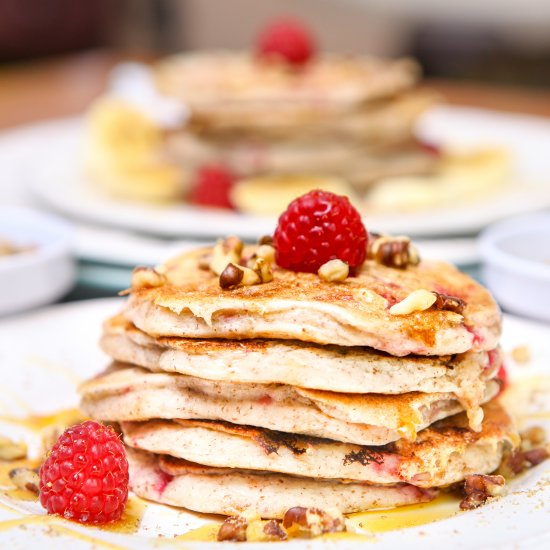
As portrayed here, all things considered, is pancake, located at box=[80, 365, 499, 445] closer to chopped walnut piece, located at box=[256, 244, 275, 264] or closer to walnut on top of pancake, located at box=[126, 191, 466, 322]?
walnut on top of pancake, located at box=[126, 191, 466, 322]

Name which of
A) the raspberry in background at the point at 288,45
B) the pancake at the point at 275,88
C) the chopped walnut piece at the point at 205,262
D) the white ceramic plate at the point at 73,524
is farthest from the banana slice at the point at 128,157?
the chopped walnut piece at the point at 205,262

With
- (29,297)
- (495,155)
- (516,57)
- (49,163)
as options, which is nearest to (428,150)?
(495,155)

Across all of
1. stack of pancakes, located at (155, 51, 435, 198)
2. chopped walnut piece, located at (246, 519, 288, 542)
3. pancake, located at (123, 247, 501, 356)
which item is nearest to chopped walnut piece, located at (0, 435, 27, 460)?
pancake, located at (123, 247, 501, 356)

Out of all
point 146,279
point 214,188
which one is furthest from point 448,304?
point 214,188

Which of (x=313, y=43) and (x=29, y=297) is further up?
(x=313, y=43)

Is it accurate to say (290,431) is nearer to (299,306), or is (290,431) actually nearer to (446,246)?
(299,306)

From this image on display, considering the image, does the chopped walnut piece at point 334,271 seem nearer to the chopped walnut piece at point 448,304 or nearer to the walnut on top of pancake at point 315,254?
the walnut on top of pancake at point 315,254
